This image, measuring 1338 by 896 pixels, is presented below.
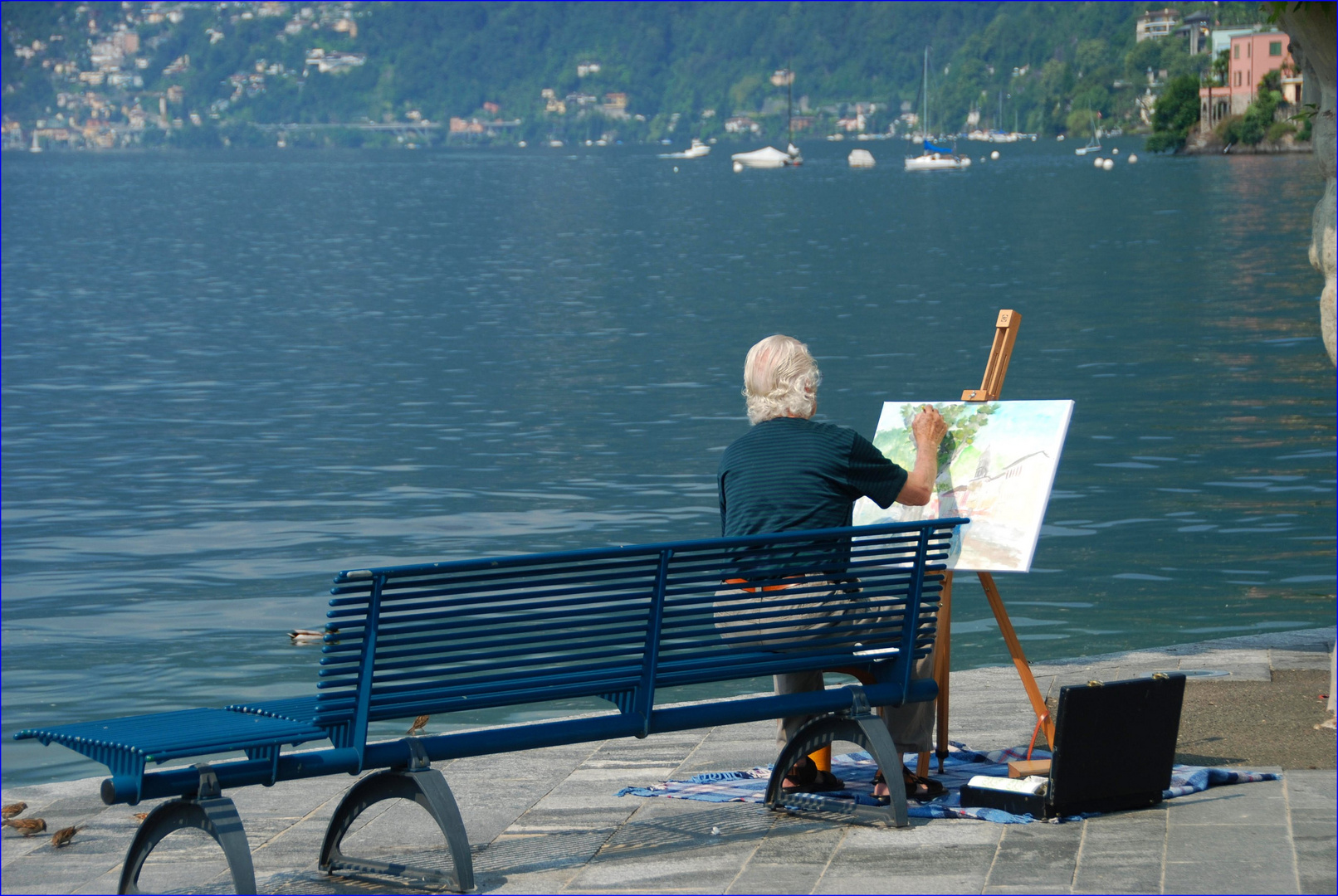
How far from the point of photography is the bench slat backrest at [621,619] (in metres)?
5.07

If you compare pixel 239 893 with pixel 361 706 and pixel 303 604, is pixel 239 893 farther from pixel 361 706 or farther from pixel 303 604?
pixel 303 604

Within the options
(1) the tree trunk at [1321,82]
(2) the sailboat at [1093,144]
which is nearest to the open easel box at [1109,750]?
(1) the tree trunk at [1321,82]

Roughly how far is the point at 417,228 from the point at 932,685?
67527 millimetres

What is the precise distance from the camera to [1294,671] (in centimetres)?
779

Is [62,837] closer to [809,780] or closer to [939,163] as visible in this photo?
[809,780]

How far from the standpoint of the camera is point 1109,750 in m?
5.59

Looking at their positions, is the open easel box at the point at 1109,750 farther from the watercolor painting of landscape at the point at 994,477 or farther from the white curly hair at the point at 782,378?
the white curly hair at the point at 782,378

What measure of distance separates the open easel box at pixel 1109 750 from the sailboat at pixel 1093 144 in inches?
5960

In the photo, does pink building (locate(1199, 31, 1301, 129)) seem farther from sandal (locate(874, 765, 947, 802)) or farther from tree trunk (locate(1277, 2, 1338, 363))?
sandal (locate(874, 765, 947, 802))

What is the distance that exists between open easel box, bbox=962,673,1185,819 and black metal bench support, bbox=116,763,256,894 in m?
2.38

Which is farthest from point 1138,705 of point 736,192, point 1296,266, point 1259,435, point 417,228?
point 736,192

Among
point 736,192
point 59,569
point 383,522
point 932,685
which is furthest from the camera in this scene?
point 736,192

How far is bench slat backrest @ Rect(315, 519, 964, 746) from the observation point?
200 inches

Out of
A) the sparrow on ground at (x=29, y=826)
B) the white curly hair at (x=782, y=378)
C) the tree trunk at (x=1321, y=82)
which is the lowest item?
the sparrow on ground at (x=29, y=826)
